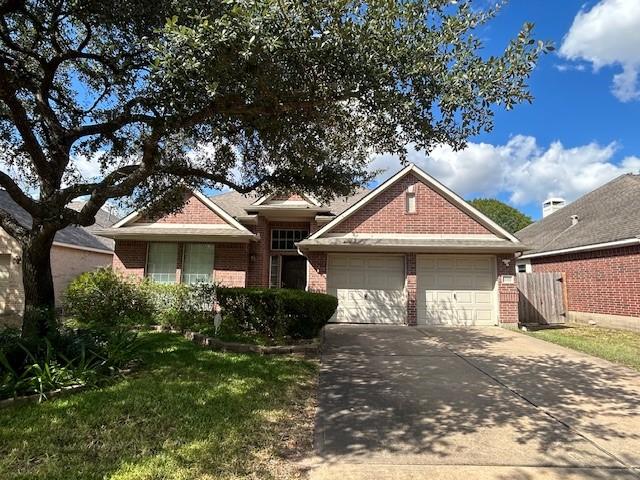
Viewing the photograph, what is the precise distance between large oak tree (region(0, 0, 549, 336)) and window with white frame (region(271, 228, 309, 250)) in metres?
7.41

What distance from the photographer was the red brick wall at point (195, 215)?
582 inches

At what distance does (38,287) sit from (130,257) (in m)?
7.84

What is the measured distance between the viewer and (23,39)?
8062mm

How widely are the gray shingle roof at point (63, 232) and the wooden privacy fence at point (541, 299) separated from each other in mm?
17783

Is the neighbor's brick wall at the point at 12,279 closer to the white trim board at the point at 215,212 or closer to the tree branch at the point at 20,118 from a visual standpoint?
the white trim board at the point at 215,212

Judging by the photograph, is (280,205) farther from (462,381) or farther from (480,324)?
(462,381)

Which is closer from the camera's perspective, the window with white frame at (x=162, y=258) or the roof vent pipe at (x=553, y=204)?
the window with white frame at (x=162, y=258)

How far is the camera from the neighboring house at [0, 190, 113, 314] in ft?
50.0

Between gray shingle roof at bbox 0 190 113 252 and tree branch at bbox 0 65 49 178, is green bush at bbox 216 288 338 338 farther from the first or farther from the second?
gray shingle roof at bbox 0 190 113 252

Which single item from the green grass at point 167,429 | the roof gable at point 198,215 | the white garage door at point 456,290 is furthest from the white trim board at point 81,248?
the white garage door at point 456,290

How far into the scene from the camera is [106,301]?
12.4 meters

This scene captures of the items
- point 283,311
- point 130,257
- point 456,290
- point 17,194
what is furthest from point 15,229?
point 456,290

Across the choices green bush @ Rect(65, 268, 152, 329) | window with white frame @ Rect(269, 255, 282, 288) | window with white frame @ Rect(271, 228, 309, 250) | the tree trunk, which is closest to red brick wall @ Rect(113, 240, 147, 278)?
green bush @ Rect(65, 268, 152, 329)

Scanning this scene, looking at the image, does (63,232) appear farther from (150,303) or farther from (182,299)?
(182,299)
